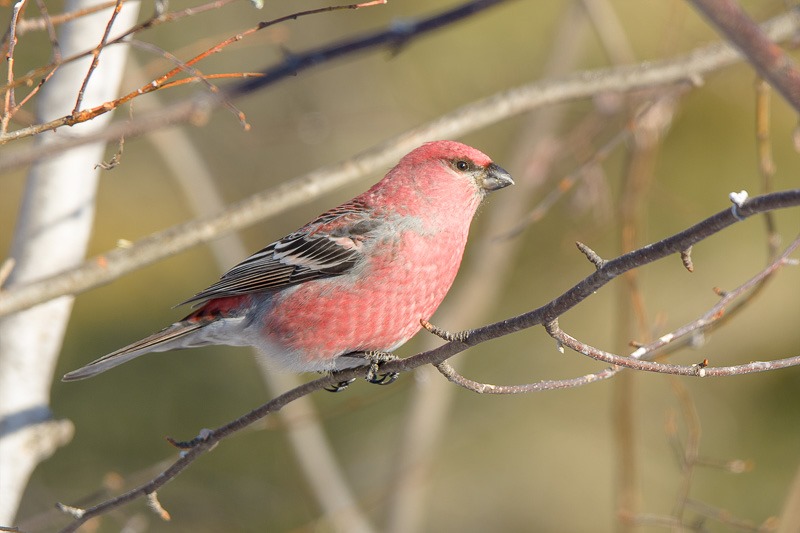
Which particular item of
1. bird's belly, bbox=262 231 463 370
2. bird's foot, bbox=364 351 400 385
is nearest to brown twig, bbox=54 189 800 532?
bird's foot, bbox=364 351 400 385

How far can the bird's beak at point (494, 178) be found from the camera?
3336mm

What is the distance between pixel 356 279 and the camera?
10.9 feet

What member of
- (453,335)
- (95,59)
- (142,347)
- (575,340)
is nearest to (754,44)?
(575,340)

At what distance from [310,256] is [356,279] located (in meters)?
0.32

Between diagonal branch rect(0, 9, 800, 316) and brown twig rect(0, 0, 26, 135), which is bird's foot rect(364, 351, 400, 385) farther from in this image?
brown twig rect(0, 0, 26, 135)

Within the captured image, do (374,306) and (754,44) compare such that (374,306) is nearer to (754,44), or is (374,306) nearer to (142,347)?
(142,347)

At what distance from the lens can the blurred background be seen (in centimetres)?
585

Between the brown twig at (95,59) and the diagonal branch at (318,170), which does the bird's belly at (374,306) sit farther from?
the brown twig at (95,59)

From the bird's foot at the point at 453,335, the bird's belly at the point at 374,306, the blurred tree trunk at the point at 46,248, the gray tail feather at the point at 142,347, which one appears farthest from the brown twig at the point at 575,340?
the blurred tree trunk at the point at 46,248

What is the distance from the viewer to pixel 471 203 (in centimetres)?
341

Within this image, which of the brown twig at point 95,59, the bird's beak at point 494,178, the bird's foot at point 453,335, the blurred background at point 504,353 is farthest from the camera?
the blurred background at point 504,353

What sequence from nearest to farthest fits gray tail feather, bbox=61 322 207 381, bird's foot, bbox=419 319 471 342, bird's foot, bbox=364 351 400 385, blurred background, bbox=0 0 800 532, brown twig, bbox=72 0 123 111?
1. brown twig, bbox=72 0 123 111
2. bird's foot, bbox=419 319 471 342
3. bird's foot, bbox=364 351 400 385
4. gray tail feather, bbox=61 322 207 381
5. blurred background, bbox=0 0 800 532

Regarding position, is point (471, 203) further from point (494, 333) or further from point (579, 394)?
point (579, 394)

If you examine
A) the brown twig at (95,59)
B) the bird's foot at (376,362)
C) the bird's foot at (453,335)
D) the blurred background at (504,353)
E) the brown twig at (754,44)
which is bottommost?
the blurred background at (504,353)
